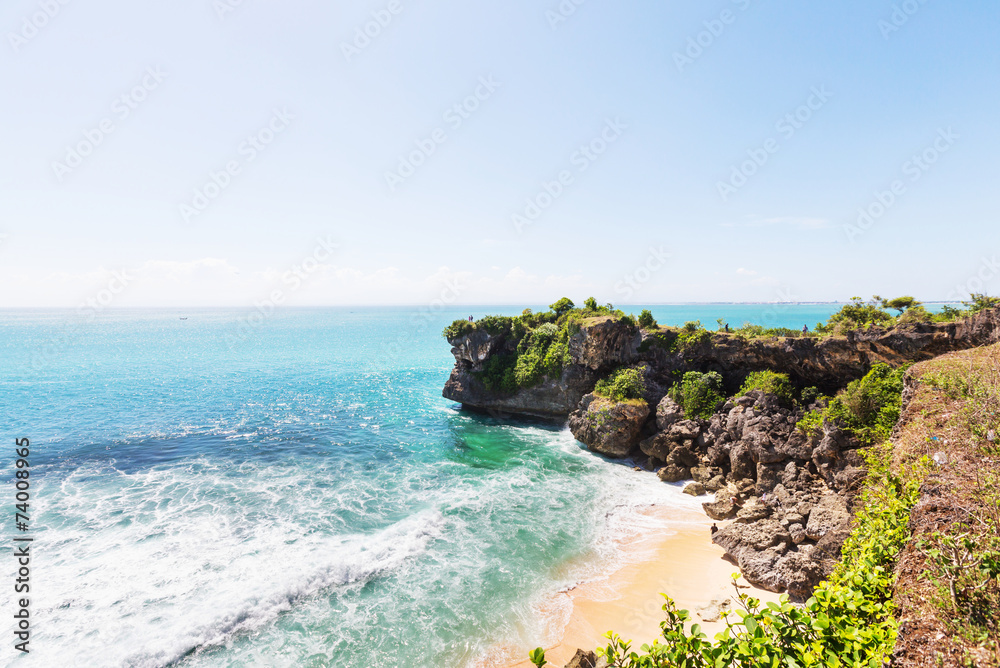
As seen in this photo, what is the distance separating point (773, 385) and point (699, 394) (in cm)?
421

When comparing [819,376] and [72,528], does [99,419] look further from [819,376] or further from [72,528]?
[819,376]

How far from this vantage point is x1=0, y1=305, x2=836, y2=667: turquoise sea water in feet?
44.1

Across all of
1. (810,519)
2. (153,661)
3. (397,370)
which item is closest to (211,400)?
(397,370)

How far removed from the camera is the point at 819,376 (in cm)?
2469

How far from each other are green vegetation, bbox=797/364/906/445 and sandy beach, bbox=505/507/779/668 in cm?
877

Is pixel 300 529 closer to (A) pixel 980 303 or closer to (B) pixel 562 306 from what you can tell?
(B) pixel 562 306

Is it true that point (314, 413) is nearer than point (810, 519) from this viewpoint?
No

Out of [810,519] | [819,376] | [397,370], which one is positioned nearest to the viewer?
[810,519]

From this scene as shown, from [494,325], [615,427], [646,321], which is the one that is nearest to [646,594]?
[615,427]

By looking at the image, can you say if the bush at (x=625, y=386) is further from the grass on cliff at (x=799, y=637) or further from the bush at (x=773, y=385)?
the grass on cliff at (x=799, y=637)

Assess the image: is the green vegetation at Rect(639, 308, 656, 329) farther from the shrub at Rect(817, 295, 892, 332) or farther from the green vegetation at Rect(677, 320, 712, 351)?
the shrub at Rect(817, 295, 892, 332)

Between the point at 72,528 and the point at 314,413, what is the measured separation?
1980cm

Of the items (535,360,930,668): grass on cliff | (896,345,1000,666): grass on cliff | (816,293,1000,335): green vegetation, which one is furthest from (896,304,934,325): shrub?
(535,360,930,668): grass on cliff

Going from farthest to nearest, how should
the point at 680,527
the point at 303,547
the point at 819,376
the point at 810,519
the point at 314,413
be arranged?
1. the point at 314,413
2. the point at 819,376
3. the point at 680,527
4. the point at 303,547
5. the point at 810,519
